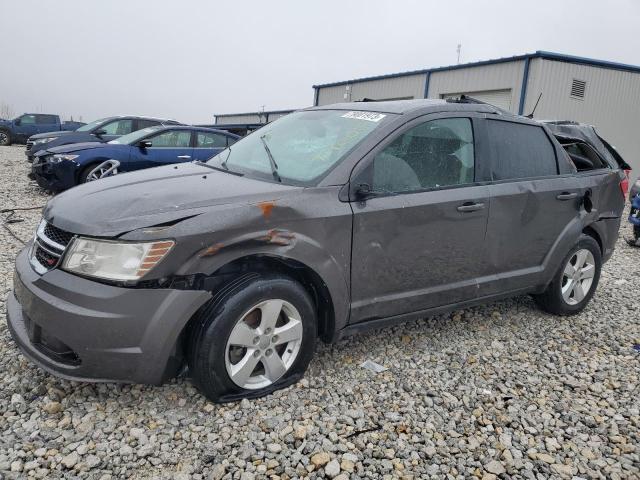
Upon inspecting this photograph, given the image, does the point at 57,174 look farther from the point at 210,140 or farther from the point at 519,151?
the point at 519,151

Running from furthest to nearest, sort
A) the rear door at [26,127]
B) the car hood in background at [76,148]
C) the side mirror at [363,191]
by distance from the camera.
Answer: the rear door at [26,127] → the car hood in background at [76,148] → the side mirror at [363,191]

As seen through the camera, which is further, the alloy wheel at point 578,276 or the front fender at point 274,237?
the alloy wheel at point 578,276

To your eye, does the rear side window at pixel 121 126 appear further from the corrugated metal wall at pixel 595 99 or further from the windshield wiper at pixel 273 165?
the corrugated metal wall at pixel 595 99

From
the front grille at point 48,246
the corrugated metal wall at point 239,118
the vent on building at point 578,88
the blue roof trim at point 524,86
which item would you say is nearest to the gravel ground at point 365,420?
the front grille at point 48,246

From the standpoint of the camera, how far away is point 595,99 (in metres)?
15.6

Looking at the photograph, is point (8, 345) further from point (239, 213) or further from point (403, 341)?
point (403, 341)

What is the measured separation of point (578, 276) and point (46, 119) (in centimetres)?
2572

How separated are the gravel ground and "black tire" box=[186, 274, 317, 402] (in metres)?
0.15

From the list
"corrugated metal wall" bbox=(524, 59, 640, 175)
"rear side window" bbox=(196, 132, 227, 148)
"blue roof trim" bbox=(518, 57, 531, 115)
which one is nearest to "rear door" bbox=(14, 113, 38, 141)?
"rear side window" bbox=(196, 132, 227, 148)

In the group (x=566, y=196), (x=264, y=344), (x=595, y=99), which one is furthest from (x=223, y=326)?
(x=595, y=99)

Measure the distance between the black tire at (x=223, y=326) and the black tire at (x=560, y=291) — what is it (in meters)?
Answer: 2.53

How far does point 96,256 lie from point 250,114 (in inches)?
1349

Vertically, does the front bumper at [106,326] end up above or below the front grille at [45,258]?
below

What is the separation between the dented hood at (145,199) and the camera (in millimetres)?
2395
